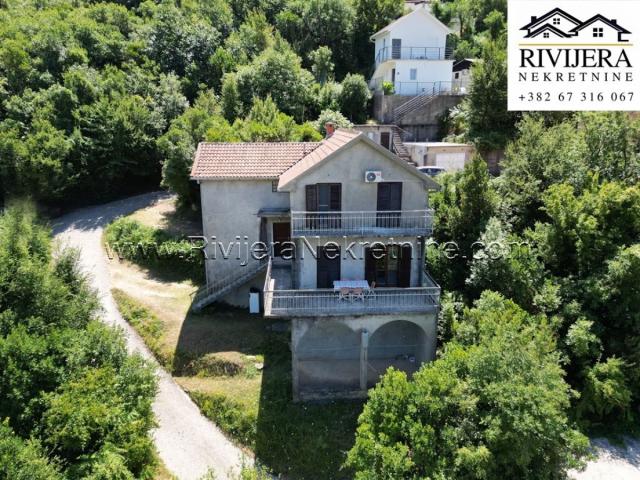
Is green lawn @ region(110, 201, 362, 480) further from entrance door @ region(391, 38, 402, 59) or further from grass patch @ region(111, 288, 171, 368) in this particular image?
entrance door @ region(391, 38, 402, 59)

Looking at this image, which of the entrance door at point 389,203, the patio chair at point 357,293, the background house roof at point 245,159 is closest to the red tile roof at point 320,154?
the background house roof at point 245,159

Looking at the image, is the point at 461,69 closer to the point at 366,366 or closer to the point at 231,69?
the point at 231,69

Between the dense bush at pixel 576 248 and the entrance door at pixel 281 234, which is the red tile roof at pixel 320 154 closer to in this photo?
the entrance door at pixel 281 234

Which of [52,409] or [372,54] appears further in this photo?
[372,54]

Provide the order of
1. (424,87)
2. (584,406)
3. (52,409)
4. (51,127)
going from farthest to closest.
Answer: (424,87) < (51,127) < (584,406) < (52,409)

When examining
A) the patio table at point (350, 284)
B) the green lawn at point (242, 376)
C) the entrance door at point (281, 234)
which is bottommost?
the green lawn at point (242, 376)

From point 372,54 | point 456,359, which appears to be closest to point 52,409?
point 456,359

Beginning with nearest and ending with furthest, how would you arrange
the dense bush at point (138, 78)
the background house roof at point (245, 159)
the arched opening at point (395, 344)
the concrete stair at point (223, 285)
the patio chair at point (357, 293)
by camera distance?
1. the patio chair at point (357, 293)
2. the arched opening at point (395, 344)
3. the background house roof at point (245, 159)
4. the concrete stair at point (223, 285)
5. the dense bush at point (138, 78)
